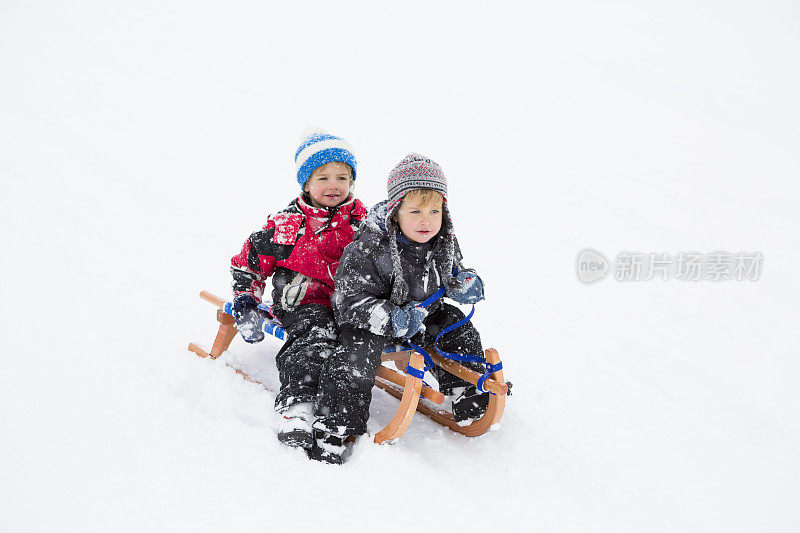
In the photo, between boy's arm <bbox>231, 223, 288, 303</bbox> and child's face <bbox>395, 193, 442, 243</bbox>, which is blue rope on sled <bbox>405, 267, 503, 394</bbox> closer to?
child's face <bbox>395, 193, 442, 243</bbox>

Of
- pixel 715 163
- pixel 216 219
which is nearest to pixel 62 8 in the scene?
pixel 216 219

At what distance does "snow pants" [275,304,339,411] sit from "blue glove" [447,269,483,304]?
0.55 meters

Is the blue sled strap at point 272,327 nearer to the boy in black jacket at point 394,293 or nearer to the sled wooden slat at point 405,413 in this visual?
the boy in black jacket at point 394,293

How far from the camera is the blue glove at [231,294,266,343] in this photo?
105 inches

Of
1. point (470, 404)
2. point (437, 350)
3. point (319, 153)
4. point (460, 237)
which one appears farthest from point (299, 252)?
point (460, 237)

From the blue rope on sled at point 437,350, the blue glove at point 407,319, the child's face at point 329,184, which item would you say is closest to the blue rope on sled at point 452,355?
Answer: the blue rope on sled at point 437,350

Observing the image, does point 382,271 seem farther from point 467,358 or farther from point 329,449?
point 329,449

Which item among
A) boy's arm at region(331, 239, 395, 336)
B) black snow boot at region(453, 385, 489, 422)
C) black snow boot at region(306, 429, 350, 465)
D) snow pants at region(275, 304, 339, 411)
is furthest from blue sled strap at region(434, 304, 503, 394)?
black snow boot at region(306, 429, 350, 465)

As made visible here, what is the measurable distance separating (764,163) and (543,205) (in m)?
3.28

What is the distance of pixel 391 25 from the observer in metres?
13.8

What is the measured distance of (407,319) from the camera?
2258mm

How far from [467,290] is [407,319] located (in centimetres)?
33

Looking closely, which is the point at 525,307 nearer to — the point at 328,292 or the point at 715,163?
the point at 328,292

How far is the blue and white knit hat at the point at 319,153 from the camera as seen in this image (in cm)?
268
